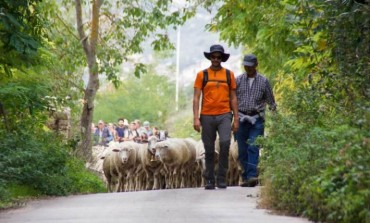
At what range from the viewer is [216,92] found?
51.6 ft

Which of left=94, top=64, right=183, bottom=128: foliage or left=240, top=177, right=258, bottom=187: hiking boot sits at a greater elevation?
left=94, top=64, right=183, bottom=128: foliage

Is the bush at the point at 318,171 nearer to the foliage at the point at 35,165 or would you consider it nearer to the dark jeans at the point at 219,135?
the dark jeans at the point at 219,135

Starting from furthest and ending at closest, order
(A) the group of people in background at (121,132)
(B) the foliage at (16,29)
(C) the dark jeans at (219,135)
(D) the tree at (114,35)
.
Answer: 1. (A) the group of people in background at (121,132)
2. (D) the tree at (114,35)
3. (C) the dark jeans at (219,135)
4. (B) the foliage at (16,29)

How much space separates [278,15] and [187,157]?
8.79 m

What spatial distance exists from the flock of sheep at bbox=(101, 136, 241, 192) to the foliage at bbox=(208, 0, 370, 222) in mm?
8901

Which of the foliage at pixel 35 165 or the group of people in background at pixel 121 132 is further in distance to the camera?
the group of people in background at pixel 121 132

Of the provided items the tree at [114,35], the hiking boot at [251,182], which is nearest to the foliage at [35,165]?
the hiking boot at [251,182]

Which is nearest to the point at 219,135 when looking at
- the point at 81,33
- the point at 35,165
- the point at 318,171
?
the point at 35,165

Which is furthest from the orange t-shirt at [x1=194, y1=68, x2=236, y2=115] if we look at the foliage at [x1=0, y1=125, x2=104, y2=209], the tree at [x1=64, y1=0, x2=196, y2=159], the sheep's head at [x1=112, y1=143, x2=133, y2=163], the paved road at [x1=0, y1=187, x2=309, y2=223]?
the sheep's head at [x1=112, y1=143, x2=133, y2=163]

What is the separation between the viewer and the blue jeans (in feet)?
54.1

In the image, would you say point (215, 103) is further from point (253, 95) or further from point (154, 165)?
point (154, 165)

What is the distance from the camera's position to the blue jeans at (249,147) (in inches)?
649

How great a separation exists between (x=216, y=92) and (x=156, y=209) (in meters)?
4.06

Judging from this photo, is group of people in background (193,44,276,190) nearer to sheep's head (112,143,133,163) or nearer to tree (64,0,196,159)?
tree (64,0,196,159)
